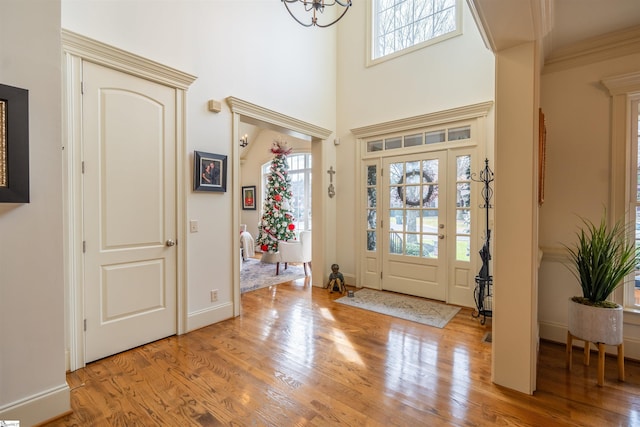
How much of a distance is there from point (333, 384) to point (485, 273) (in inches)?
84.6

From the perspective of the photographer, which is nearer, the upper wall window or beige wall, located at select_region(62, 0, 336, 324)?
beige wall, located at select_region(62, 0, 336, 324)

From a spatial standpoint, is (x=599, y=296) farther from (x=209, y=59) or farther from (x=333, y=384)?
(x=209, y=59)

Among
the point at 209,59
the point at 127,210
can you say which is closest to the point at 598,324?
the point at 127,210

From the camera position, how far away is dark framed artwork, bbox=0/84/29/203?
156 centimetres

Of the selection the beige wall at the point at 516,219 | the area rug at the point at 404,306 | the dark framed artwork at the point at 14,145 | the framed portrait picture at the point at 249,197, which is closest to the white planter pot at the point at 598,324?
the beige wall at the point at 516,219

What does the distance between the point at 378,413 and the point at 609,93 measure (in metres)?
3.13

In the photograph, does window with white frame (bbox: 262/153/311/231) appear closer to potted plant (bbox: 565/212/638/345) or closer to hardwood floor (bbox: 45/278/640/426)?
hardwood floor (bbox: 45/278/640/426)

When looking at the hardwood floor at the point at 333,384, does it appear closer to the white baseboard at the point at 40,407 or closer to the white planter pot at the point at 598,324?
the white baseboard at the point at 40,407

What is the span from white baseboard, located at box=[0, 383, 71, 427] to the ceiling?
325 cm

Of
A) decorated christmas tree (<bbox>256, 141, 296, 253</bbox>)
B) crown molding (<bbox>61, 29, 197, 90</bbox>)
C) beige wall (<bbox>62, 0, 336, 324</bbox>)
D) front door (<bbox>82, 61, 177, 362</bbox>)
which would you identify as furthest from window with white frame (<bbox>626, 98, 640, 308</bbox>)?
decorated christmas tree (<bbox>256, 141, 296, 253</bbox>)

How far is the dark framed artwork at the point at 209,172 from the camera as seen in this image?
119 inches

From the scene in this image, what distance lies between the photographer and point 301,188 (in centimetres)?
790

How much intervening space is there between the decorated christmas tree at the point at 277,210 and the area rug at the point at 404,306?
→ 2.65 meters

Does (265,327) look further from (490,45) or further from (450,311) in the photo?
(490,45)
